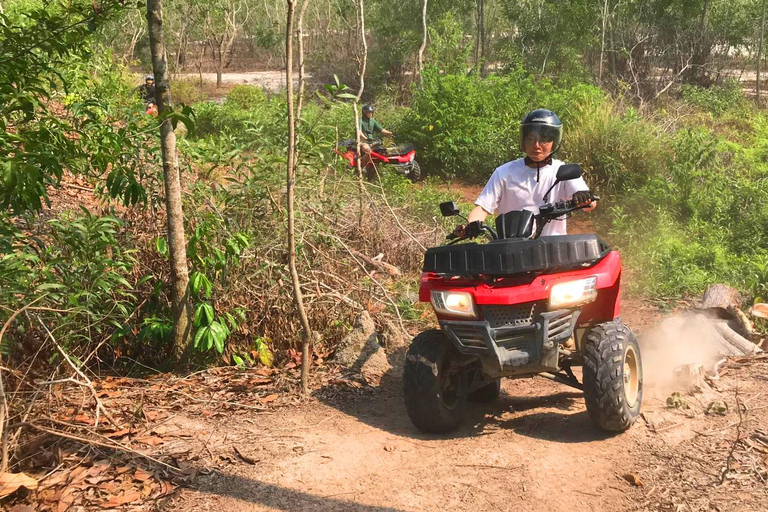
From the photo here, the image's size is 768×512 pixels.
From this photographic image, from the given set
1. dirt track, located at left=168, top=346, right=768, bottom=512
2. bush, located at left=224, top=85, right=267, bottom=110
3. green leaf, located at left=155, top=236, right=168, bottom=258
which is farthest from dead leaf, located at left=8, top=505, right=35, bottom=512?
bush, located at left=224, top=85, right=267, bottom=110

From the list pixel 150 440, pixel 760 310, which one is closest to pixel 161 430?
pixel 150 440

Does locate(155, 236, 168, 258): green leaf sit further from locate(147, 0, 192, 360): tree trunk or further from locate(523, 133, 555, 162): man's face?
locate(523, 133, 555, 162): man's face

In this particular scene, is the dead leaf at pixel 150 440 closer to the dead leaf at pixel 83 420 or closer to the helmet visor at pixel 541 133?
the dead leaf at pixel 83 420

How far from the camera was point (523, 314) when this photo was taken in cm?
438

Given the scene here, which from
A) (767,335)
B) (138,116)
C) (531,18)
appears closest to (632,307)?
(767,335)

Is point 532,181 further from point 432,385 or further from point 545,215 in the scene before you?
point 432,385

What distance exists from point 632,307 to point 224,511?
536cm

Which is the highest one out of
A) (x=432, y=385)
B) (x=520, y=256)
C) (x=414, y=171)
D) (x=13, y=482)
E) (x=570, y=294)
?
(x=520, y=256)

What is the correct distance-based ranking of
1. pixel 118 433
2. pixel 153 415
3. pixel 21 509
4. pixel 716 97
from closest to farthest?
pixel 21 509
pixel 118 433
pixel 153 415
pixel 716 97

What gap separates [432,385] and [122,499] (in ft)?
5.85

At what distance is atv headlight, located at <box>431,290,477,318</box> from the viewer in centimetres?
435

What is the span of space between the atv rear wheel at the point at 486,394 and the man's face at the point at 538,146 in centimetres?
155

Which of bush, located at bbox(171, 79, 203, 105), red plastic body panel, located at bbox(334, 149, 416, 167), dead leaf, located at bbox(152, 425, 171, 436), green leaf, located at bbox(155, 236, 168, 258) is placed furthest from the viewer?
bush, located at bbox(171, 79, 203, 105)

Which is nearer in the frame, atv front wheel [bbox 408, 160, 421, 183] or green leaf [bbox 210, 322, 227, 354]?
green leaf [bbox 210, 322, 227, 354]
